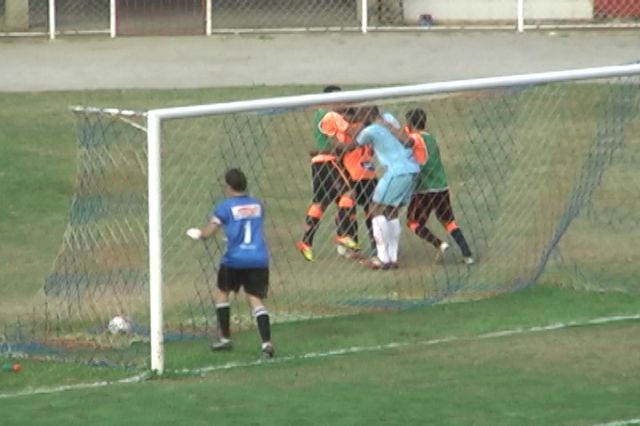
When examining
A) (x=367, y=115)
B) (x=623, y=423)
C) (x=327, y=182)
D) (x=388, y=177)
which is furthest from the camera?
(x=327, y=182)

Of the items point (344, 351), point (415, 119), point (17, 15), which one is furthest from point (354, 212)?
point (17, 15)

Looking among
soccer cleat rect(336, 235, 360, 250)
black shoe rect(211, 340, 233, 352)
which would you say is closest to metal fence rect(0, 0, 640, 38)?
soccer cleat rect(336, 235, 360, 250)

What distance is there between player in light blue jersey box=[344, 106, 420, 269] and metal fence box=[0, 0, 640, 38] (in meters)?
11.6

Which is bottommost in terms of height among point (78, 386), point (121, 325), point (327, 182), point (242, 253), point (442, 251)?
point (78, 386)

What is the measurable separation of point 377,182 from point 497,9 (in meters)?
12.3

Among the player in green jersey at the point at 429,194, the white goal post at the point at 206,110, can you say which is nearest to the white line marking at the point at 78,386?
the white goal post at the point at 206,110

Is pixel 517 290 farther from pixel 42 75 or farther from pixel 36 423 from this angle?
pixel 42 75

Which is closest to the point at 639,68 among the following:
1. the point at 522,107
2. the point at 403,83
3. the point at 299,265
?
the point at 522,107

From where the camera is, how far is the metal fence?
2975 cm

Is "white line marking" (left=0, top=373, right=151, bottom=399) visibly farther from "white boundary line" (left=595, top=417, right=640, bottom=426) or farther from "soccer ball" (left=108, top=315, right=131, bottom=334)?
"white boundary line" (left=595, top=417, right=640, bottom=426)

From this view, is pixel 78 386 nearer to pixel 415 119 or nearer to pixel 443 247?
pixel 443 247

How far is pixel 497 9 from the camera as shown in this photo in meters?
30.4

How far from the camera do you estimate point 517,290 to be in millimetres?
17891

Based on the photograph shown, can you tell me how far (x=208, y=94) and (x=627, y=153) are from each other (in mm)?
8590
